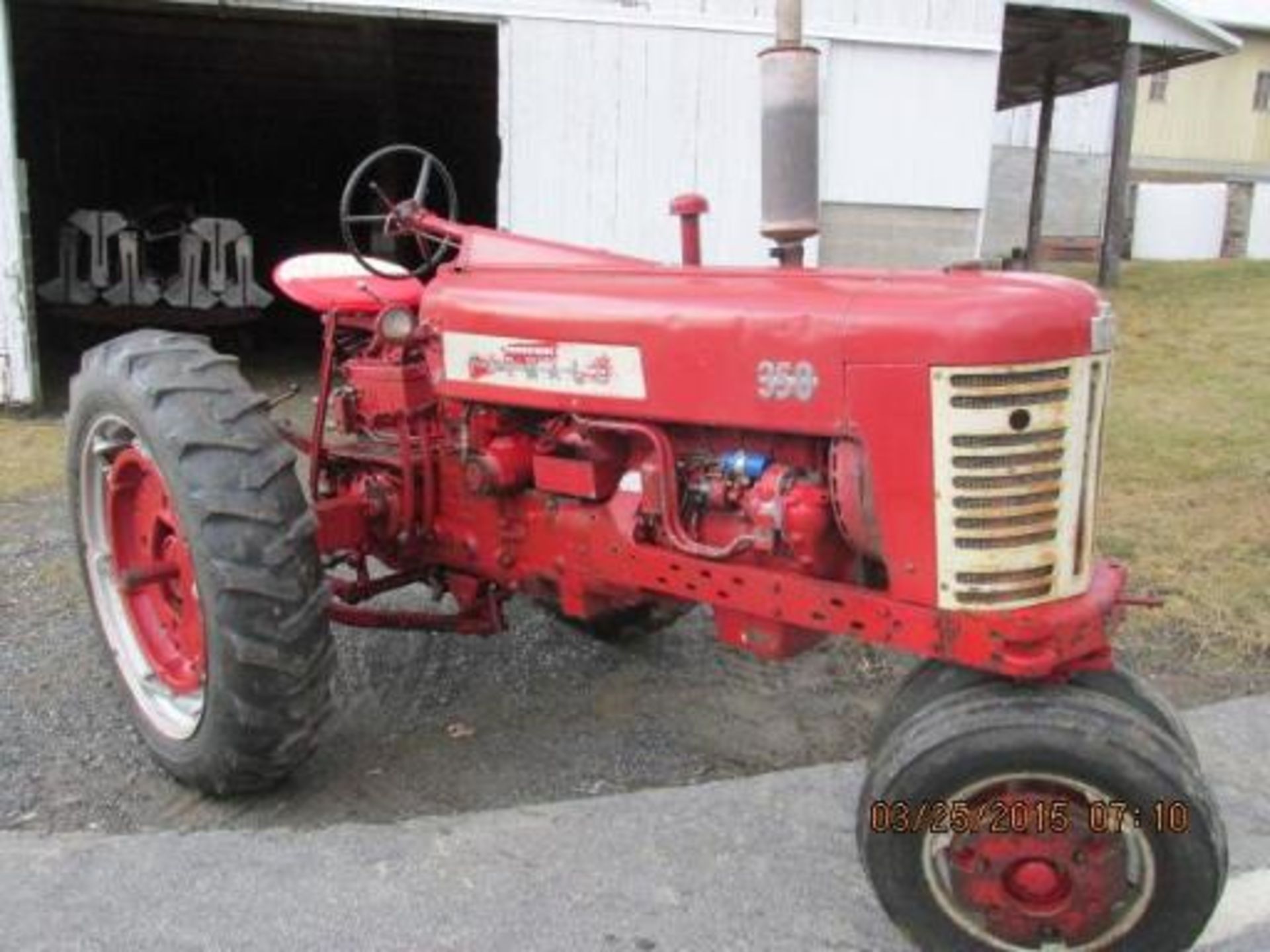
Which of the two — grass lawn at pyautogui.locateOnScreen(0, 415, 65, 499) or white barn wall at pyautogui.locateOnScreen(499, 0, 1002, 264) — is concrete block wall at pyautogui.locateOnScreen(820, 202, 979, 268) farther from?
grass lawn at pyautogui.locateOnScreen(0, 415, 65, 499)

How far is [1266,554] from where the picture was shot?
4.88 meters

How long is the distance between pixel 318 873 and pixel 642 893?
69cm

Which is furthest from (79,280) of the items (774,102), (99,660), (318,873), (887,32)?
(318,873)

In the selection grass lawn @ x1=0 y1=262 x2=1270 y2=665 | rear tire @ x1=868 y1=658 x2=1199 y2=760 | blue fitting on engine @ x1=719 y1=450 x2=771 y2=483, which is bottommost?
grass lawn @ x1=0 y1=262 x2=1270 y2=665

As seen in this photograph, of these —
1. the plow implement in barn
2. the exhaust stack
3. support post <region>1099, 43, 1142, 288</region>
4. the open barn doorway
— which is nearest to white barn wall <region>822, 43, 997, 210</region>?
the open barn doorway

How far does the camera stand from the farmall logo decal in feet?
8.64

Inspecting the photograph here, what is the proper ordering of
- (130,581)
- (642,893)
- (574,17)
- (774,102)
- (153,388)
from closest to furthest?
1. (642,893)
2. (153,388)
3. (130,581)
4. (774,102)
5. (574,17)

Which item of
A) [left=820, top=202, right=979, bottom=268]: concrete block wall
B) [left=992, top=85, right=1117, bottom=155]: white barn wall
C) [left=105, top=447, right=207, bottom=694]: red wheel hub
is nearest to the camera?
[left=105, top=447, right=207, bottom=694]: red wheel hub

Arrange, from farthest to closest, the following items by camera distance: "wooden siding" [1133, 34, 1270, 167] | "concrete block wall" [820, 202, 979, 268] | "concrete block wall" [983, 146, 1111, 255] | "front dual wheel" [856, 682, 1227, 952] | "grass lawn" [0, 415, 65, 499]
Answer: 1. "wooden siding" [1133, 34, 1270, 167]
2. "concrete block wall" [983, 146, 1111, 255]
3. "concrete block wall" [820, 202, 979, 268]
4. "grass lawn" [0, 415, 65, 499]
5. "front dual wheel" [856, 682, 1227, 952]

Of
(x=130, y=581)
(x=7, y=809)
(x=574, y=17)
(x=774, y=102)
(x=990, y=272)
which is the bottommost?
(x=7, y=809)

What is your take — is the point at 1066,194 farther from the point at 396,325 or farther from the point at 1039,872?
the point at 1039,872

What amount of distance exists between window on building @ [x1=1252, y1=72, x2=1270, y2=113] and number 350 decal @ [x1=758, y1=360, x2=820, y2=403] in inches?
1355

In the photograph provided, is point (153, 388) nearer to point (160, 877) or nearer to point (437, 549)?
point (437, 549)

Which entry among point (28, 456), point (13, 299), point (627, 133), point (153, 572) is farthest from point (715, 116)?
point (153, 572)
